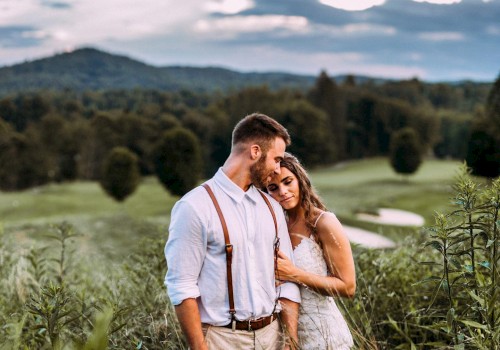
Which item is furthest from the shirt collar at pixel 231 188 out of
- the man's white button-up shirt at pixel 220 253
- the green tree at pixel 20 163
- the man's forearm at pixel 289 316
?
the green tree at pixel 20 163

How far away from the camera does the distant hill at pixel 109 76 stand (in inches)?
4658

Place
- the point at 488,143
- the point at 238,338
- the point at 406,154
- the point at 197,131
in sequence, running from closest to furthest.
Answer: the point at 238,338
the point at 488,143
the point at 406,154
the point at 197,131

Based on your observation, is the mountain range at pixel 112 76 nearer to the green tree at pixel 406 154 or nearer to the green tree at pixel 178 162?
the green tree at pixel 406 154

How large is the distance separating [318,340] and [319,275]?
17.2 inches

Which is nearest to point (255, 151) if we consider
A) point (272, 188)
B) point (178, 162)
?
point (272, 188)

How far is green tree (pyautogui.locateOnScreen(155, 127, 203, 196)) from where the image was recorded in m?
44.4

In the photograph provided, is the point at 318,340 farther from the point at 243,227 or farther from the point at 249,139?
the point at 249,139

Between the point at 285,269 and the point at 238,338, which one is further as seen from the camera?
the point at 285,269

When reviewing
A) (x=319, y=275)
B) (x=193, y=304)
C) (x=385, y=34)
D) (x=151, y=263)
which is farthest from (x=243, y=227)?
(x=385, y=34)

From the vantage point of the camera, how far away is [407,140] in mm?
49375

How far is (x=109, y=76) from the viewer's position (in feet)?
480

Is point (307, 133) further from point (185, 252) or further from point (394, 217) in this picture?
point (185, 252)

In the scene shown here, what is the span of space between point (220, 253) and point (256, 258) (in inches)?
10.2

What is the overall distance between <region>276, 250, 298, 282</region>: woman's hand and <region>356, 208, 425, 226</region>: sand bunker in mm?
26470
